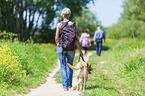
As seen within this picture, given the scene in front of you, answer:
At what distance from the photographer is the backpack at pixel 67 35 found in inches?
198

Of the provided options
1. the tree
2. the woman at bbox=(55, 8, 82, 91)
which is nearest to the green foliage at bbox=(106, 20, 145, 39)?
the tree

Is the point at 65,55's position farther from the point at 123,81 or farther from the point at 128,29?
the point at 128,29

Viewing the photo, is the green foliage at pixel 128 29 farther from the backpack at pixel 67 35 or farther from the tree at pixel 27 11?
the backpack at pixel 67 35

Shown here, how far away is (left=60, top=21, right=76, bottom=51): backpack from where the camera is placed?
503 cm

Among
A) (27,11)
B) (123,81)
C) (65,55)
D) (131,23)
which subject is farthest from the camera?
(131,23)

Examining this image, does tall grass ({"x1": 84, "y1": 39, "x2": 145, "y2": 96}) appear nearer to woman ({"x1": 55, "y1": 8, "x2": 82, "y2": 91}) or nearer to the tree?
woman ({"x1": 55, "y1": 8, "x2": 82, "y2": 91})

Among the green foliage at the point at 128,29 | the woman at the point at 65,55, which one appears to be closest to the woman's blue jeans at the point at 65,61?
the woman at the point at 65,55

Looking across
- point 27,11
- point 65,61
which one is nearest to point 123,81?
point 65,61

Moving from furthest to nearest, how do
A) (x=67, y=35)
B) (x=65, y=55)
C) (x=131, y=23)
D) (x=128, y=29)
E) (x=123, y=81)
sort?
(x=128, y=29) → (x=131, y=23) → (x=123, y=81) → (x=65, y=55) → (x=67, y=35)

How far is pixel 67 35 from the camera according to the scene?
16.5 ft

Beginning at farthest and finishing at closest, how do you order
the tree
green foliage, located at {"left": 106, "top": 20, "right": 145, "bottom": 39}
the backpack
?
1. green foliage, located at {"left": 106, "top": 20, "right": 145, "bottom": 39}
2. the tree
3. the backpack

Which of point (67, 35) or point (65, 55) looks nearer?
point (67, 35)

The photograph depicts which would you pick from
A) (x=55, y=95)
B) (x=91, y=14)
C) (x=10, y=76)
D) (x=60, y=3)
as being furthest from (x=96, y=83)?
(x=91, y=14)

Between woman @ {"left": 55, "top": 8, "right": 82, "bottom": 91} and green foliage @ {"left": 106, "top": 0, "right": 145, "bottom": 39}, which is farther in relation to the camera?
green foliage @ {"left": 106, "top": 0, "right": 145, "bottom": 39}
